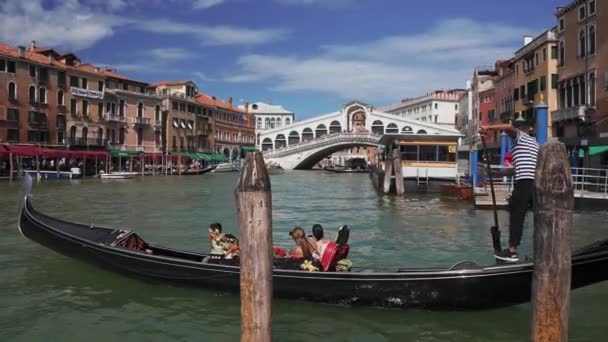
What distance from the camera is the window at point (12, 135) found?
21453 mm

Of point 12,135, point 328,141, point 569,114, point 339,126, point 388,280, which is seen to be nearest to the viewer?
point 388,280

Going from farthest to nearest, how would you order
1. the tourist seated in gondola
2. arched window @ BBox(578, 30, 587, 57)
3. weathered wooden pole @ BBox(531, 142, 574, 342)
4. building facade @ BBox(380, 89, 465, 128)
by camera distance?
building facade @ BBox(380, 89, 465, 128) → arched window @ BBox(578, 30, 587, 57) → the tourist seated in gondola → weathered wooden pole @ BBox(531, 142, 574, 342)

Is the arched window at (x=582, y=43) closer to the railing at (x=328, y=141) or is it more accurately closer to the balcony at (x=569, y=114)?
the balcony at (x=569, y=114)

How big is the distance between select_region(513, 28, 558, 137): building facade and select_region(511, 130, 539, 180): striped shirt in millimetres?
13490

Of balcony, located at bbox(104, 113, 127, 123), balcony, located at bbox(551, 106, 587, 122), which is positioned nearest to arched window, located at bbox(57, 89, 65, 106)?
balcony, located at bbox(104, 113, 127, 123)

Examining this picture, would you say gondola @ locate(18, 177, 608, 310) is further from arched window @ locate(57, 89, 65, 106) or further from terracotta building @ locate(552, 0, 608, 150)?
arched window @ locate(57, 89, 65, 106)

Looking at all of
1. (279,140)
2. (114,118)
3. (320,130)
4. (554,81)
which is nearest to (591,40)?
(554,81)

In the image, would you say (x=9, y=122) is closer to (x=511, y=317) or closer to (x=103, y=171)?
(x=103, y=171)

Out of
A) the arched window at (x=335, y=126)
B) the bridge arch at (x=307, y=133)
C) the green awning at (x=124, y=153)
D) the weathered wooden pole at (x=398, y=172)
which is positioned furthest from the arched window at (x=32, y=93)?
the arched window at (x=335, y=126)

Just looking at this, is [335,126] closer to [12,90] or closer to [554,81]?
[12,90]

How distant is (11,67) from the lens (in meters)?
21.5

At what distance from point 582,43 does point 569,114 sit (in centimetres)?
204

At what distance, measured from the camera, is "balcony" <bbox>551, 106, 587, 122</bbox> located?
15.3 metres

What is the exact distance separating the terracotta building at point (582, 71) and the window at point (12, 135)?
19649mm
